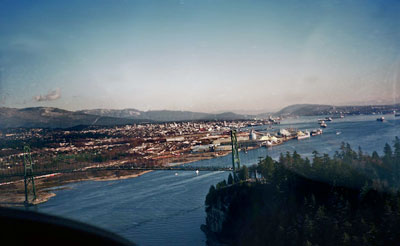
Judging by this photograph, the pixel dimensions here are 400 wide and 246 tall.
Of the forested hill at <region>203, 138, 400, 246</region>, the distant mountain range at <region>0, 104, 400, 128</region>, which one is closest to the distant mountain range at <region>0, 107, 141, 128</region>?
the distant mountain range at <region>0, 104, 400, 128</region>

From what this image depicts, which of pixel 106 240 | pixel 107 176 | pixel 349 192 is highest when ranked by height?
pixel 106 240

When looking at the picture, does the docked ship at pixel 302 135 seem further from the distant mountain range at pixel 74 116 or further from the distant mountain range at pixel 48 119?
the distant mountain range at pixel 48 119

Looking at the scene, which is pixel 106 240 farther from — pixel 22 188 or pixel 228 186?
pixel 22 188

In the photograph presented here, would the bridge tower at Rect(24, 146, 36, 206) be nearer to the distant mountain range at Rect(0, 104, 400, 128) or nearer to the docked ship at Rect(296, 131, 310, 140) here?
the distant mountain range at Rect(0, 104, 400, 128)

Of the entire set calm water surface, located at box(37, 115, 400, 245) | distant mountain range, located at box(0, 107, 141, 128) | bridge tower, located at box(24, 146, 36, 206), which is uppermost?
distant mountain range, located at box(0, 107, 141, 128)

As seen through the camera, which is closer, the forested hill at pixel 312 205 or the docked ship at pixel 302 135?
the forested hill at pixel 312 205

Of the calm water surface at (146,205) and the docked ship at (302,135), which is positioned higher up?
the docked ship at (302,135)

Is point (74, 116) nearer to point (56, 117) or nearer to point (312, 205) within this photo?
point (56, 117)

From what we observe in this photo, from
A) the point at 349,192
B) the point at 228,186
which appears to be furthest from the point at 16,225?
the point at 228,186

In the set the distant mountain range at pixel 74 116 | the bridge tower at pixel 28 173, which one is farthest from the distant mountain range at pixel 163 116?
the bridge tower at pixel 28 173
